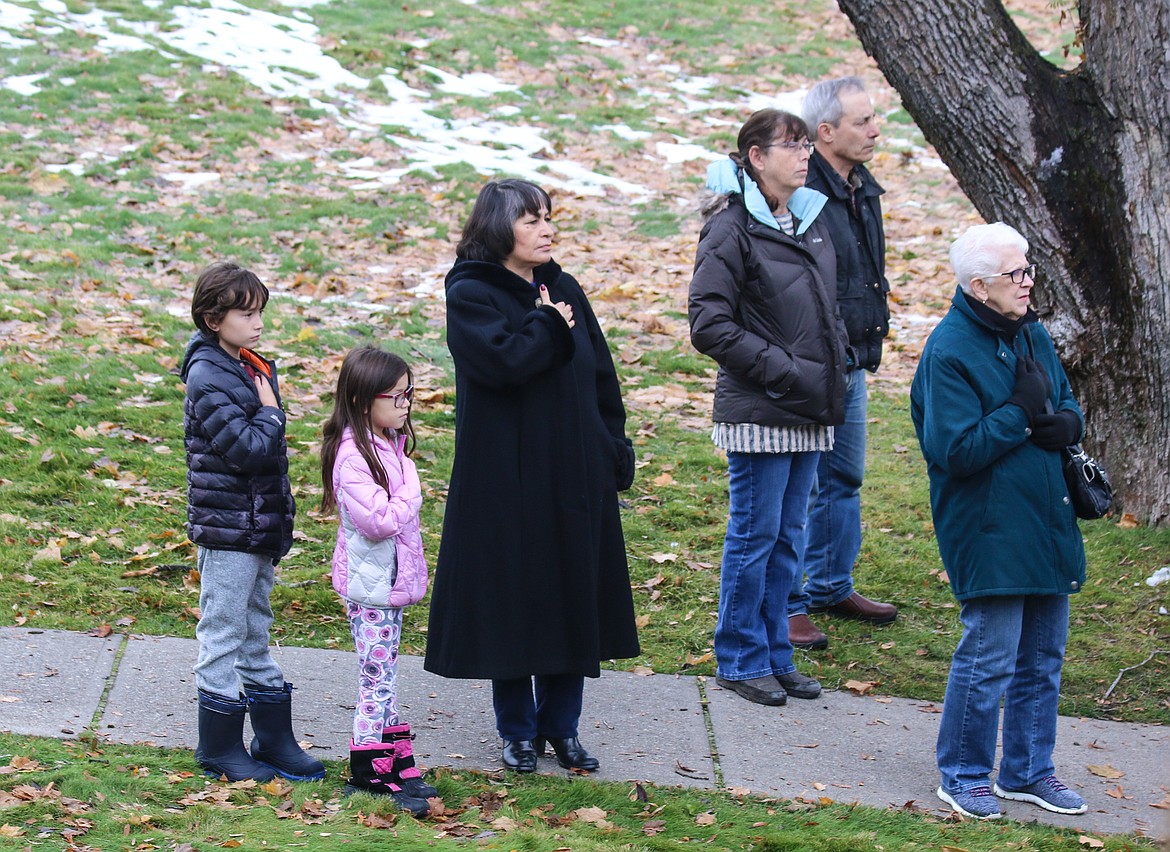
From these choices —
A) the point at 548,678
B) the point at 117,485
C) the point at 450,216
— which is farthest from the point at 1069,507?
the point at 450,216

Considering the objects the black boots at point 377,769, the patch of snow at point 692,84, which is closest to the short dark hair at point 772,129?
the black boots at point 377,769

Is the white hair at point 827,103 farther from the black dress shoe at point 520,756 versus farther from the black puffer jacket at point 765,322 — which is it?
the black dress shoe at point 520,756

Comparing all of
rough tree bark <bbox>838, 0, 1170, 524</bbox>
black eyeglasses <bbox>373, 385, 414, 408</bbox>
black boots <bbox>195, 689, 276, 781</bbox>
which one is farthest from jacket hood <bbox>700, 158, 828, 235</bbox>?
black boots <bbox>195, 689, 276, 781</bbox>

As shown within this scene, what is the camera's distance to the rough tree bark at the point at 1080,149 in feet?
21.5

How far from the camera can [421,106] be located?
1544cm

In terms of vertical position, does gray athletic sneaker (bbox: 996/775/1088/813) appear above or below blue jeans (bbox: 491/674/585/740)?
below

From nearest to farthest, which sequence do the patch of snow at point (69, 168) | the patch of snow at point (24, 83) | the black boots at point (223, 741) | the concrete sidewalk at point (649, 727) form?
the black boots at point (223, 741), the concrete sidewalk at point (649, 727), the patch of snow at point (69, 168), the patch of snow at point (24, 83)

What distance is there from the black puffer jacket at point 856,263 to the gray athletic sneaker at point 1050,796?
76.0 inches

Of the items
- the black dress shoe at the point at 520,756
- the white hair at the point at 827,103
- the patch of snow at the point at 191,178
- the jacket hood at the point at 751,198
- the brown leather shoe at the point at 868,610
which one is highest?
the patch of snow at the point at 191,178

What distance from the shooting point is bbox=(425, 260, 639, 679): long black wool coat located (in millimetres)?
4379

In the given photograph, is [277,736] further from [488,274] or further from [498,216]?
[498,216]

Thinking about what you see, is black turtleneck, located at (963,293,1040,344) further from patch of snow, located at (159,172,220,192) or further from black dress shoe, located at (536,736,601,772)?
patch of snow, located at (159,172,220,192)

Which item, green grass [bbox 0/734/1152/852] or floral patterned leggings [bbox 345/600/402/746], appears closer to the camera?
green grass [bbox 0/734/1152/852]

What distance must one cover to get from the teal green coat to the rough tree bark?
8.62 ft
